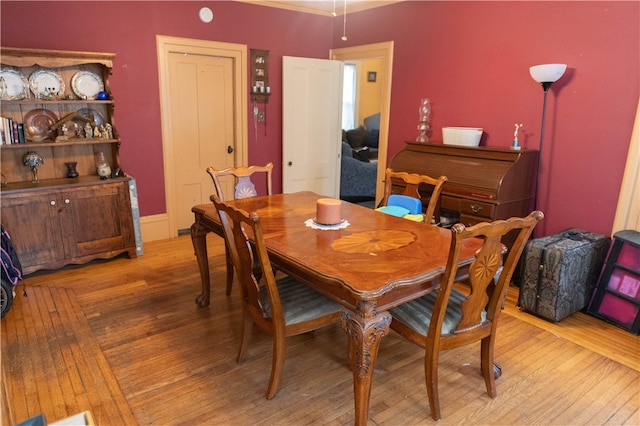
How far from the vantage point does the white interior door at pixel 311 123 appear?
191 inches

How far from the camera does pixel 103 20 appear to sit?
379cm

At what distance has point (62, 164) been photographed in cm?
382

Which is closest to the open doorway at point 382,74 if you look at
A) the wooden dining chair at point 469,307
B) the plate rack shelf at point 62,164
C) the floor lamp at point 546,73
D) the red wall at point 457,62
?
the red wall at point 457,62

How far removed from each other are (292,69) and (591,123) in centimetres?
299

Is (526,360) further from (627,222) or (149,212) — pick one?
(149,212)

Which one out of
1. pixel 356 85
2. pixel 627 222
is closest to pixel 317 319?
pixel 627 222

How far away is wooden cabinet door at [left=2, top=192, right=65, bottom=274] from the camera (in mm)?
3264

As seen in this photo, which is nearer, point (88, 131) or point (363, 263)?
point (363, 263)

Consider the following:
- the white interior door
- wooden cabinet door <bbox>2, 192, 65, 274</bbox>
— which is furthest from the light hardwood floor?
the white interior door

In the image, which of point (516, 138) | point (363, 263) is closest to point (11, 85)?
point (363, 263)

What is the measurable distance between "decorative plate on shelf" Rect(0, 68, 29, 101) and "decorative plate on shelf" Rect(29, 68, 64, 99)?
73 millimetres

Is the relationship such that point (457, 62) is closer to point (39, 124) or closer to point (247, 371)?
point (247, 371)

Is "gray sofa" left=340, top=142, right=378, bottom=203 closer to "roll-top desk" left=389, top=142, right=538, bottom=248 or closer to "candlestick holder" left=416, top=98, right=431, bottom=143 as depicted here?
"candlestick holder" left=416, top=98, right=431, bottom=143

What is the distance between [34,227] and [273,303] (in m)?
2.49
